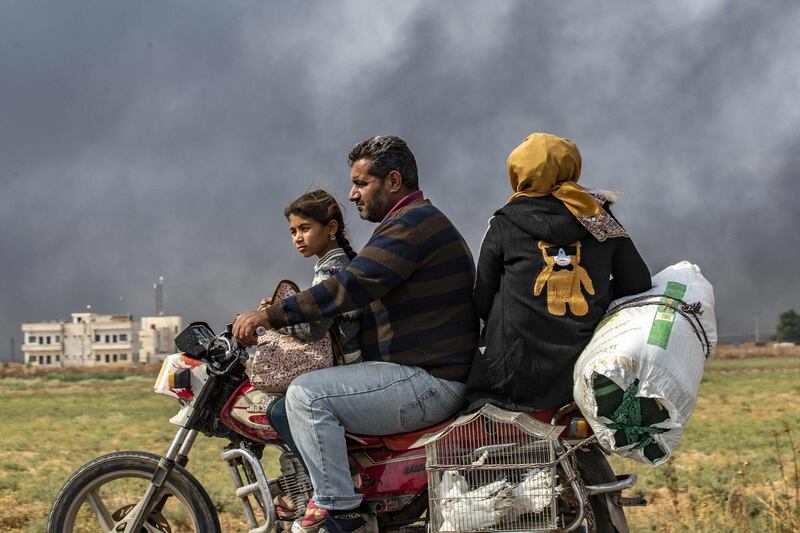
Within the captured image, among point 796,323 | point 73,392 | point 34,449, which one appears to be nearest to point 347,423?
point 34,449

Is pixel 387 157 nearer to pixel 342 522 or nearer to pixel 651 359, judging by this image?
pixel 651 359

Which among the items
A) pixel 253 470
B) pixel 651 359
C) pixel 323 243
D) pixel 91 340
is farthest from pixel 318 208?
pixel 91 340

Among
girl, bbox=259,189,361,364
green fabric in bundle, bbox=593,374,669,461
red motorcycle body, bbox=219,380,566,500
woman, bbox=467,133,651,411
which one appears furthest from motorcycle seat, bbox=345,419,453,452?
green fabric in bundle, bbox=593,374,669,461

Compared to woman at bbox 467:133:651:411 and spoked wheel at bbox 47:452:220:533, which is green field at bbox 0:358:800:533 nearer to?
woman at bbox 467:133:651:411

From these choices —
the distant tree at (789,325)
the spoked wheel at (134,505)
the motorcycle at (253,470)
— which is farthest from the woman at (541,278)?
the distant tree at (789,325)

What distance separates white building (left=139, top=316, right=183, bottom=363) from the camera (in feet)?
495

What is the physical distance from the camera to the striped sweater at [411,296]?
4.29 m

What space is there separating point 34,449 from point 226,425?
2176 centimetres

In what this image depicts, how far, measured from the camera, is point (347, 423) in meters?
4.43

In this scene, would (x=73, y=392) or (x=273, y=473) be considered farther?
(x=73, y=392)

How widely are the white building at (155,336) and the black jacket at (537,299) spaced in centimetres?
14856

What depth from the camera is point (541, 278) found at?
4.22m

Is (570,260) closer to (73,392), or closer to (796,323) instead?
(73,392)

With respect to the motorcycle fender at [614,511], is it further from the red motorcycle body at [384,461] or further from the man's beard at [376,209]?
the man's beard at [376,209]
